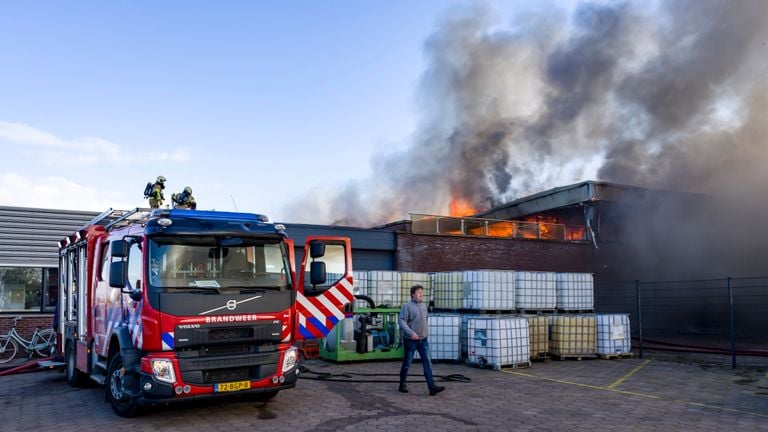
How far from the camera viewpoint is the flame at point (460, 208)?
106 ft

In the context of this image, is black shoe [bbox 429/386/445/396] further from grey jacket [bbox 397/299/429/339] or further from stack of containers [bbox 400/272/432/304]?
stack of containers [bbox 400/272/432/304]

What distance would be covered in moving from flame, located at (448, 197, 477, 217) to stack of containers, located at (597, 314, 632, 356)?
17841mm

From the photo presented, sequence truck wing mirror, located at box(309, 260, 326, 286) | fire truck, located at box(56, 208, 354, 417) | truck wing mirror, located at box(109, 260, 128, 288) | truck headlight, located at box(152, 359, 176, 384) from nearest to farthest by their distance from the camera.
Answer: truck headlight, located at box(152, 359, 176, 384) < fire truck, located at box(56, 208, 354, 417) < truck wing mirror, located at box(109, 260, 128, 288) < truck wing mirror, located at box(309, 260, 326, 286)

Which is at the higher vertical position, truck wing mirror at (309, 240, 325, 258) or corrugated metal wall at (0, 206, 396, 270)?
corrugated metal wall at (0, 206, 396, 270)

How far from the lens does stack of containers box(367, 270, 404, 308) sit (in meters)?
14.5

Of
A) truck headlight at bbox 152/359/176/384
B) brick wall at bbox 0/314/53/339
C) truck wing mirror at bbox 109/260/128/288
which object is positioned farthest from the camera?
brick wall at bbox 0/314/53/339

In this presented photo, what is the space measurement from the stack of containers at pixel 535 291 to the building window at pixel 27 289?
39.3ft

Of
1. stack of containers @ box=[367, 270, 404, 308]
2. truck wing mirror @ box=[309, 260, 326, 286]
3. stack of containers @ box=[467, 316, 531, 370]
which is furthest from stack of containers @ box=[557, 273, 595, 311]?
truck wing mirror @ box=[309, 260, 326, 286]

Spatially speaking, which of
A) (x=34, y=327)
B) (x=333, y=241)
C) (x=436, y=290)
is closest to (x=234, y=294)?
(x=333, y=241)

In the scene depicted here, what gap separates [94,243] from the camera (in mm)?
9328

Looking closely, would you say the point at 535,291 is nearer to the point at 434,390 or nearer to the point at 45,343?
the point at 434,390

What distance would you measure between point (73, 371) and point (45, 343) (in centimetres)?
527

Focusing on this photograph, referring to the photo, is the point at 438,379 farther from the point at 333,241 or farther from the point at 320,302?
the point at 333,241

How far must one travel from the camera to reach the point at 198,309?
6938mm
